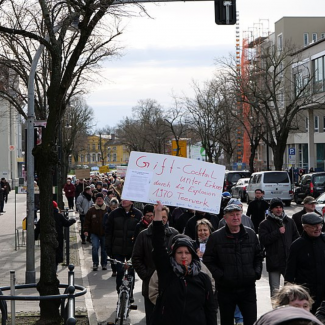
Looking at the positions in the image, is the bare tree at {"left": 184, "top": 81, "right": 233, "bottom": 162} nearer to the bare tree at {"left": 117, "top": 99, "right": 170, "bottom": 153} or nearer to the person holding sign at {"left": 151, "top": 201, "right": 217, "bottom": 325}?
the bare tree at {"left": 117, "top": 99, "right": 170, "bottom": 153}

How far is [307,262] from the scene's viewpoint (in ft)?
25.1

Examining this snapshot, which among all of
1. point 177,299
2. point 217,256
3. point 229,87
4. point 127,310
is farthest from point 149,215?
point 229,87

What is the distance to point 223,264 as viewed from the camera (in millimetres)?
7484

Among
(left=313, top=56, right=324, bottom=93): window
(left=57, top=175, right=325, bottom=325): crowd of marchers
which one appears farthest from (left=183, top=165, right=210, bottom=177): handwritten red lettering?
(left=313, top=56, right=324, bottom=93): window

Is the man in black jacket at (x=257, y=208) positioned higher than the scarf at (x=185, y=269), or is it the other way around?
the scarf at (x=185, y=269)

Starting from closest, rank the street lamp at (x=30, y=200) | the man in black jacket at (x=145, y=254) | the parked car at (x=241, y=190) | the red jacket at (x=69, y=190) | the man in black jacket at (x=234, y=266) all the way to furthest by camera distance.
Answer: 1. the man in black jacket at (x=234, y=266)
2. the man in black jacket at (x=145, y=254)
3. the street lamp at (x=30, y=200)
4. the red jacket at (x=69, y=190)
5. the parked car at (x=241, y=190)

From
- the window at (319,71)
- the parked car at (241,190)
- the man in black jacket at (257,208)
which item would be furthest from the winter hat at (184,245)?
the window at (319,71)

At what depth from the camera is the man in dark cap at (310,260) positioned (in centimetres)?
762

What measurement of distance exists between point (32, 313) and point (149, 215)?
2364 mm

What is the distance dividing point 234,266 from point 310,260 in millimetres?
827

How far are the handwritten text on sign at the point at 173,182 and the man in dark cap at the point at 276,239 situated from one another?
2943 millimetres

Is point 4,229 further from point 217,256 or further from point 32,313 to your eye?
point 217,256

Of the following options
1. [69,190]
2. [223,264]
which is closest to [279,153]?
[69,190]

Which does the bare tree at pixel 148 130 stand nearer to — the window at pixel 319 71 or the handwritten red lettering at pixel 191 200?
the window at pixel 319 71
